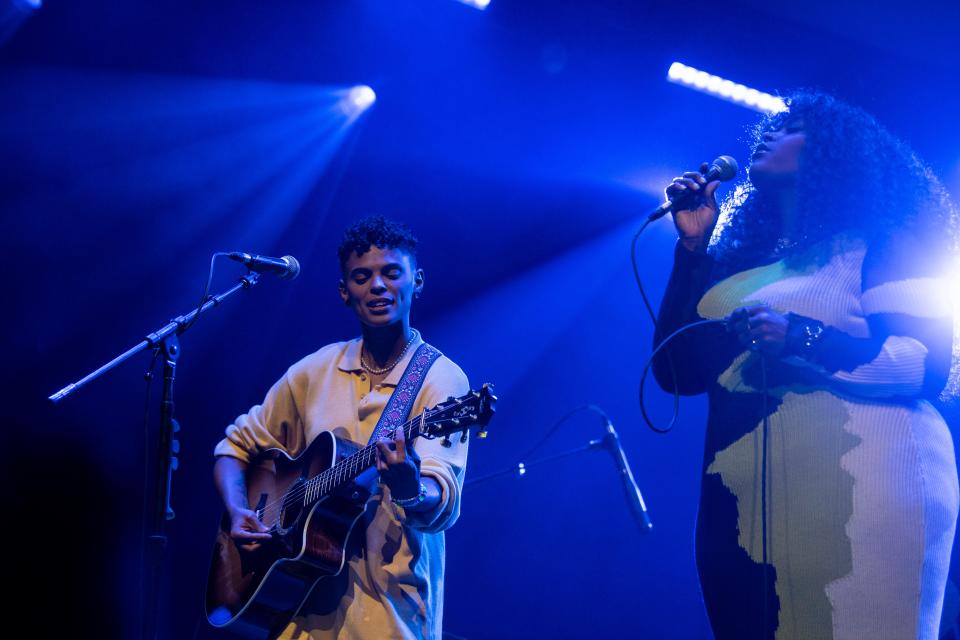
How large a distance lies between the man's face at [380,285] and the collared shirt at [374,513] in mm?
179

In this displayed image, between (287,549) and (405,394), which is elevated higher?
(405,394)

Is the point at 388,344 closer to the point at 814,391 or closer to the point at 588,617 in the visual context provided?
the point at 814,391

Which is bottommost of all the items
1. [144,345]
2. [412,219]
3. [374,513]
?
[374,513]

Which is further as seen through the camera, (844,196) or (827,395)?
(844,196)

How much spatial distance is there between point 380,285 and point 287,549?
3.96ft

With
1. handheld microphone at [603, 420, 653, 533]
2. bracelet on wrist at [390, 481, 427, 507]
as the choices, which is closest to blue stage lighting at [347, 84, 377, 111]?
handheld microphone at [603, 420, 653, 533]

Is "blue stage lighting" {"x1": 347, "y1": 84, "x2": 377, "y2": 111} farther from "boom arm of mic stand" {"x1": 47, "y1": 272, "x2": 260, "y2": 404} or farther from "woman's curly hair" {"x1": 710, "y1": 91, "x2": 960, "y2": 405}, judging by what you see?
"woman's curly hair" {"x1": 710, "y1": 91, "x2": 960, "y2": 405}

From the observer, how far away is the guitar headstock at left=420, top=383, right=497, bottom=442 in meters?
2.77

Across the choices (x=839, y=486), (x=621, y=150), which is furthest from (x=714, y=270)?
(x=621, y=150)

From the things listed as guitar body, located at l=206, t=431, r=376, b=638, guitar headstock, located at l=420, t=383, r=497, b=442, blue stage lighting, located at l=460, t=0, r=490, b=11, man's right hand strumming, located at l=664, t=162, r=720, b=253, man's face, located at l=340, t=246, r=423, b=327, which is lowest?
guitar body, located at l=206, t=431, r=376, b=638

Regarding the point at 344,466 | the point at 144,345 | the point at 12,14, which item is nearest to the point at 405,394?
the point at 344,466

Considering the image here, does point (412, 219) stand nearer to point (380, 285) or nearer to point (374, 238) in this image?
point (374, 238)

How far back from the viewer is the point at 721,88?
214 inches

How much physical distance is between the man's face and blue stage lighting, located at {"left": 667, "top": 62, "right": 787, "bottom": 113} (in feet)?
8.76
